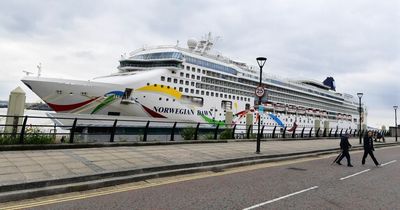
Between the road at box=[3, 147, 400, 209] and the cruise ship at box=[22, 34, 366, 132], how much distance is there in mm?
9928

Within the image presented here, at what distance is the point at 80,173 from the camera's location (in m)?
7.11

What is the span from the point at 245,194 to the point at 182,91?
3280 cm

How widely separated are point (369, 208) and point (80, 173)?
6.47 meters

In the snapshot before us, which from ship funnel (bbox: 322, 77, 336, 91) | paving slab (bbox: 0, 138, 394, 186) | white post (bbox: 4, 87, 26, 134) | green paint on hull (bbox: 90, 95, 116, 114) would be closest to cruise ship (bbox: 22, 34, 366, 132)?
green paint on hull (bbox: 90, 95, 116, 114)

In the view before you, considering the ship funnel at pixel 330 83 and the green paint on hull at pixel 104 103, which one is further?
the ship funnel at pixel 330 83

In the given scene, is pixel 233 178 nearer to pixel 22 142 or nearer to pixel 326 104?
pixel 22 142

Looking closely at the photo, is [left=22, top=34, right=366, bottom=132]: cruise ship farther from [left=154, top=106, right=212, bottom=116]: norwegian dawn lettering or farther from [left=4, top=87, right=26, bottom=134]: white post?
A: [left=4, top=87, right=26, bottom=134]: white post

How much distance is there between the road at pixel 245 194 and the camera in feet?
18.1

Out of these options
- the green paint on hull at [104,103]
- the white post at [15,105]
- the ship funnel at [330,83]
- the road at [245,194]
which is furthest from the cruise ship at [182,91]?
the ship funnel at [330,83]

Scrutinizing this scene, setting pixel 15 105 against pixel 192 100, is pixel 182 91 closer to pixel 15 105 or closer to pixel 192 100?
pixel 192 100

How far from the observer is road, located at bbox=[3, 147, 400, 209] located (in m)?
5.52

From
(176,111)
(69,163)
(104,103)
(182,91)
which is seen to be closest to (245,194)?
(69,163)

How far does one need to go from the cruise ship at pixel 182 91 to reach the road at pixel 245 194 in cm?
993

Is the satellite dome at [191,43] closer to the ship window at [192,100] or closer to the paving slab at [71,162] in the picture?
the ship window at [192,100]
